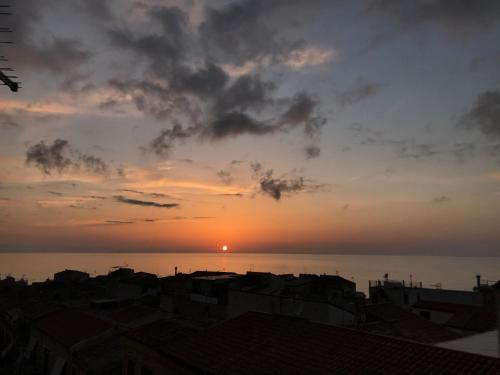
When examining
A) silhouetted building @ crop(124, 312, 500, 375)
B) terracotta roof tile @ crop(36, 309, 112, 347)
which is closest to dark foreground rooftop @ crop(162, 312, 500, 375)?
silhouetted building @ crop(124, 312, 500, 375)

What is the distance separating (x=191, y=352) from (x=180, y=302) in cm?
1911

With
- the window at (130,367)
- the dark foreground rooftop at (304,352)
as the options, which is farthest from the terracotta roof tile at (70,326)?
the dark foreground rooftop at (304,352)

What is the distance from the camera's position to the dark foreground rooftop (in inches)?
600

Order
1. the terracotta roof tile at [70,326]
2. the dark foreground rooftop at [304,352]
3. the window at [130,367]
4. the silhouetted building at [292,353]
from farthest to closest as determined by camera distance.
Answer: the terracotta roof tile at [70,326]
the window at [130,367]
the silhouetted building at [292,353]
the dark foreground rooftop at [304,352]

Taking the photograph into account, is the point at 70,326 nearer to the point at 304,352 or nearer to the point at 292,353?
the point at 292,353

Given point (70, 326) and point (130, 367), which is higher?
point (70, 326)

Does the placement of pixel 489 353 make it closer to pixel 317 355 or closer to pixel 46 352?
pixel 317 355

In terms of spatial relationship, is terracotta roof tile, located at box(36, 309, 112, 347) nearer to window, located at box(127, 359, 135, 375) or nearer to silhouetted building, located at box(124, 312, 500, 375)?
Answer: window, located at box(127, 359, 135, 375)

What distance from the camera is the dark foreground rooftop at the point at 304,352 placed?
15.2 meters

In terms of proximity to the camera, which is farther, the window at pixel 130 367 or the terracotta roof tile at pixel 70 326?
the terracotta roof tile at pixel 70 326

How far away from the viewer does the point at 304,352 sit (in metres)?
18.6

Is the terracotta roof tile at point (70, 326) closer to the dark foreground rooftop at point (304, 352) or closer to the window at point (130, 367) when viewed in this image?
the window at point (130, 367)

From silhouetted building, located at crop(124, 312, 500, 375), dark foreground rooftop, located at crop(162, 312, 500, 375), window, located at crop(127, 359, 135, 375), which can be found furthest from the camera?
window, located at crop(127, 359, 135, 375)

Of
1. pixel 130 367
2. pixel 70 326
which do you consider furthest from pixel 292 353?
pixel 70 326
